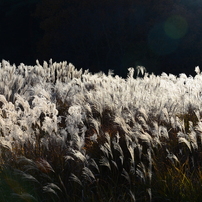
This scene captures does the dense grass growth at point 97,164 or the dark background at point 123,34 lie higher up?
the dark background at point 123,34

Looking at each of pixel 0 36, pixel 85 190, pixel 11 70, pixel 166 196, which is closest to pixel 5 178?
pixel 85 190

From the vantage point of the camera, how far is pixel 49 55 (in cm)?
1906

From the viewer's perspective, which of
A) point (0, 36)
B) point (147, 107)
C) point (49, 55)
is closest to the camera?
point (147, 107)

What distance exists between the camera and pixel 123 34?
17828 mm

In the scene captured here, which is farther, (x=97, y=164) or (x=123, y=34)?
(x=123, y=34)

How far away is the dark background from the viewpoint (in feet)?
57.2

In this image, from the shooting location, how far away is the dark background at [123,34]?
17.4 m

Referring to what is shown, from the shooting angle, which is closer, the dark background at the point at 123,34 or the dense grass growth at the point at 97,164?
the dense grass growth at the point at 97,164

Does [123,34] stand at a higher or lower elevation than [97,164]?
higher

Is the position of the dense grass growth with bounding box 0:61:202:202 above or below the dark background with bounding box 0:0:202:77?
A: below

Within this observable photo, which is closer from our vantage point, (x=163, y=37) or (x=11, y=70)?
(x=11, y=70)

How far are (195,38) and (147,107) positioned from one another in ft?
44.1

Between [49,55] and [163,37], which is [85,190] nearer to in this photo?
[163,37]

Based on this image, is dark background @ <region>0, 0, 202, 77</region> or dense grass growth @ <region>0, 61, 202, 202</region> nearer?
dense grass growth @ <region>0, 61, 202, 202</region>
